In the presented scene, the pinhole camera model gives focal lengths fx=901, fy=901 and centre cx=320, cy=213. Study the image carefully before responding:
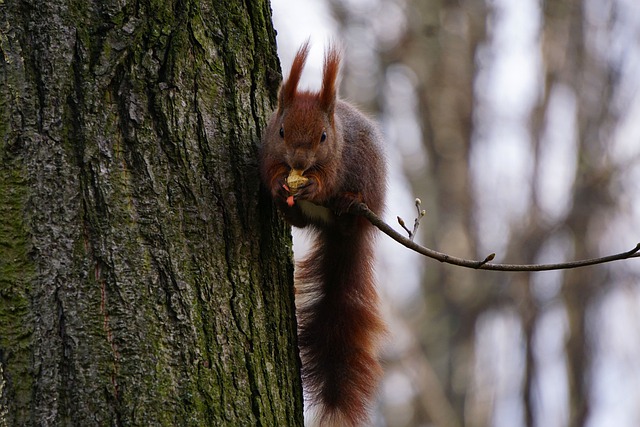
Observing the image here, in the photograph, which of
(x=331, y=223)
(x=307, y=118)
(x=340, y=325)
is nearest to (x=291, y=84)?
(x=307, y=118)

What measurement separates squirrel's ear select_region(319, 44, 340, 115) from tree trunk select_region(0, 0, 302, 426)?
14.5 inches

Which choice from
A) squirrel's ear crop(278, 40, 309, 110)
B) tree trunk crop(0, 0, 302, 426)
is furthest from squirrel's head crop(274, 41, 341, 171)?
tree trunk crop(0, 0, 302, 426)

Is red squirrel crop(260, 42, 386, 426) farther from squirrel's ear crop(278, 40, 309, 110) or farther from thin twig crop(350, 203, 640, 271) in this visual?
thin twig crop(350, 203, 640, 271)

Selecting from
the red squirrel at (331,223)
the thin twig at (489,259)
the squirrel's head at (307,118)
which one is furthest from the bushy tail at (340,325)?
the thin twig at (489,259)

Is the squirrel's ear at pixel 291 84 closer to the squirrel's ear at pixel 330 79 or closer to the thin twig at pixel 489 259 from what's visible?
the squirrel's ear at pixel 330 79

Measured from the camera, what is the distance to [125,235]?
5.84ft

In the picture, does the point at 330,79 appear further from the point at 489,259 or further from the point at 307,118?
the point at 489,259

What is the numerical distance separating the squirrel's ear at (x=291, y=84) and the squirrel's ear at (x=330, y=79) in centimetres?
8

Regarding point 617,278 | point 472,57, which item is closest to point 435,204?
point 472,57

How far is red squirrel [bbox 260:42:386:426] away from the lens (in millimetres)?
2199

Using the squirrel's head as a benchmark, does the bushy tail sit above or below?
below

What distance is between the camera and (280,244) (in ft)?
6.96

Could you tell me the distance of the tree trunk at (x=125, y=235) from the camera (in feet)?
5.63

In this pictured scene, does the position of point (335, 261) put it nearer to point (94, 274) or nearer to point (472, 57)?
point (94, 274)
